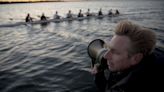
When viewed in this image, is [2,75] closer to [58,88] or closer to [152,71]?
[58,88]

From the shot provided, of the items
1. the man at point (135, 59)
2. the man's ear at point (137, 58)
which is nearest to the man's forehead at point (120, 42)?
the man at point (135, 59)

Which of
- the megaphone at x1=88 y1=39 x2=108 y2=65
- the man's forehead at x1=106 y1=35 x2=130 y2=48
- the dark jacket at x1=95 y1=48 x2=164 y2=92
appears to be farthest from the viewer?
the megaphone at x1=88 y1=39 x2=108 y2=65

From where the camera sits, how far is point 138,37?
2.11 metres

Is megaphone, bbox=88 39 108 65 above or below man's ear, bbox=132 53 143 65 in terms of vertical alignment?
below

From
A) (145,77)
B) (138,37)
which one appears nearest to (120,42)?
(138,37)

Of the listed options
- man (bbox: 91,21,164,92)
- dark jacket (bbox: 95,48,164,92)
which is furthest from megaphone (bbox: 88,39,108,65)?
dark jacket (bbox: 95,48,164,92)

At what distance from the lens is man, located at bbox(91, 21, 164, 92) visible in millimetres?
2096

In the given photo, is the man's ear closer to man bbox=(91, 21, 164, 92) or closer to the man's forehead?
man bbox=(91, 21, 164, 92)

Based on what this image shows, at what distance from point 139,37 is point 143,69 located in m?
0.35

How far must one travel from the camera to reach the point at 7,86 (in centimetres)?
866

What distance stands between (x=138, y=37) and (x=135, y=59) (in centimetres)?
30

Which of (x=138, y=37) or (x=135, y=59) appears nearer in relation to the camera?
(x=138, y=37)

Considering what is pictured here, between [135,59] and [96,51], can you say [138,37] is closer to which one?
[135,59]

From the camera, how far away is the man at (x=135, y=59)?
2.10 m
